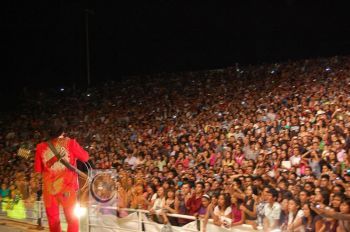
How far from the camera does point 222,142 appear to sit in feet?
34.6

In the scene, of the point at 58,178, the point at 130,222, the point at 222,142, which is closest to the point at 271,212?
the point at 130,222

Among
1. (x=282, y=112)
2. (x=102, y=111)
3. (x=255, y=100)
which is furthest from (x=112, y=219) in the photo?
(x=102, y=111)

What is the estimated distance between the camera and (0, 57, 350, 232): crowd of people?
6523mm

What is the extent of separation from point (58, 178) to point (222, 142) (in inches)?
224

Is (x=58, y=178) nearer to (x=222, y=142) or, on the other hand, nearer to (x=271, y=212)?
(x=271, y=212)

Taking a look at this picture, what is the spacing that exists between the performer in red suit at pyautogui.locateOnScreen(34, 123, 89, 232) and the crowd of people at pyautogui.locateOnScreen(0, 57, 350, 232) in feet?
4.66

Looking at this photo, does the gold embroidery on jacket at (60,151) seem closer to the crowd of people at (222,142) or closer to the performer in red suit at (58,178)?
the performer in red suit at (58,178)

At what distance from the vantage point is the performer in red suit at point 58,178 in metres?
5.38

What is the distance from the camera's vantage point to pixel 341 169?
7.61 m

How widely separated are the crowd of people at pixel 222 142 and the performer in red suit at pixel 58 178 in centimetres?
142

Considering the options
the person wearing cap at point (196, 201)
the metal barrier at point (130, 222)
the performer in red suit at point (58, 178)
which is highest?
the performer in red suit at point (58, 178)

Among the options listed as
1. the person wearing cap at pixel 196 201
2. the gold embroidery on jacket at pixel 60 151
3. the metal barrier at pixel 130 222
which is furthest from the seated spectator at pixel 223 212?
the gold embroidery on jacket at pixel 60 151

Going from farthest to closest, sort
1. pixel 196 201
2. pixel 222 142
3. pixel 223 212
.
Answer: pixel 222 142
pixel 196 201
pixel 223 212

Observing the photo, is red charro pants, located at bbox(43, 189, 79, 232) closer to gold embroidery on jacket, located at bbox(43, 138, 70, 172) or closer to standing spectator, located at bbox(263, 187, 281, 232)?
gold embroidery on jacket, located at bbox(43, 138, 70, 172)
